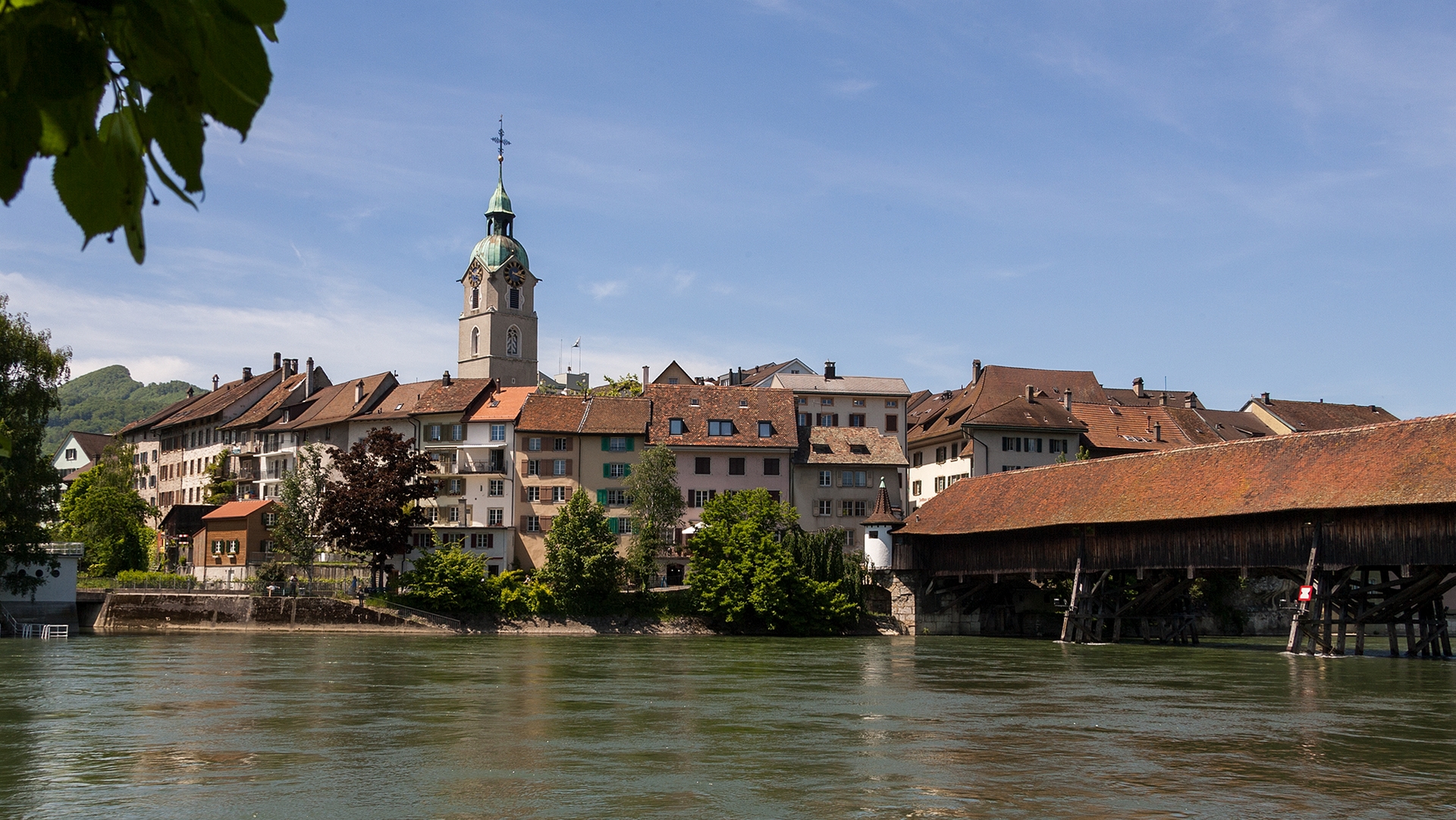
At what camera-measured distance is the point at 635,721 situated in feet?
72.5

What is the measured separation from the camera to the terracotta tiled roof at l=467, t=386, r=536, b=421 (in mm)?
66188

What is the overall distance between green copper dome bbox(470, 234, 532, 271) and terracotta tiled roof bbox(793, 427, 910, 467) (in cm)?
3601

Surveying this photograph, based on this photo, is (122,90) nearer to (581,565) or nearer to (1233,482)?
(1233,482)

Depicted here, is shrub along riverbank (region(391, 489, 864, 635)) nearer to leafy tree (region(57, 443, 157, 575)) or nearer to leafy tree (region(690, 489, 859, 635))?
leafy tree (region(690, 489, 859, 635))

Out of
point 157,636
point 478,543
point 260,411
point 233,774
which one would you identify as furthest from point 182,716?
point 260,411

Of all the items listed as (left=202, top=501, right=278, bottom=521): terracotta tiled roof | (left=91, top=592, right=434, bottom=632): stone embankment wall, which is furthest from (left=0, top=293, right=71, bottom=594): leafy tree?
(left=202, top=501, right=278, bottom=521): terracotta tiled roof

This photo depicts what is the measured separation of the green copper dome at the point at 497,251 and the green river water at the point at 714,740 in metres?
61.3

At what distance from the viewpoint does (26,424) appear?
47.0 m

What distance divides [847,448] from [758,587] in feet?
46.7

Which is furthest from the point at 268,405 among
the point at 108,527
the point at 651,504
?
the point at 651,504

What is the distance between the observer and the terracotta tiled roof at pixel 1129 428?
74000mm

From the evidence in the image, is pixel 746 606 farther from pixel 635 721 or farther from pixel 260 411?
pixel 260 411

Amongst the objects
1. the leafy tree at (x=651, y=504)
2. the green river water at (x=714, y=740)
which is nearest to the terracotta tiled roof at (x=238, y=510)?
the leafy tree at (x=651, y=504)

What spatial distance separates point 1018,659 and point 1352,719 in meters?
17.5
